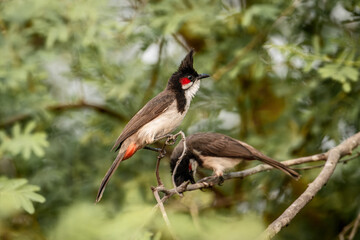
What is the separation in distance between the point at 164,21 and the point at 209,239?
10.7 ft

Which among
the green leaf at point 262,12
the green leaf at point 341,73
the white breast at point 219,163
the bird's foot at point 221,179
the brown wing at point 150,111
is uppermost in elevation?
the brown wing at point 150,111

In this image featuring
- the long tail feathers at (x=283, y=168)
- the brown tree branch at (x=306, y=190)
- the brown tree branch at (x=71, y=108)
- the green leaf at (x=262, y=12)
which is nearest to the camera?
the brown tree branch at (x=306, y=190)

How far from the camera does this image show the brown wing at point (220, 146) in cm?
297

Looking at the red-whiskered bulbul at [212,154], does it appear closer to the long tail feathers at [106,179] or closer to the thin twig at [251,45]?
the long tail feathers at [106,179]

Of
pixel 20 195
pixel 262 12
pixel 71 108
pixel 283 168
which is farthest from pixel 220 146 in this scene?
pixel 71 108

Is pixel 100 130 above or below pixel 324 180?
below

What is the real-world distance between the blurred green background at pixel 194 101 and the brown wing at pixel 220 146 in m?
0.69

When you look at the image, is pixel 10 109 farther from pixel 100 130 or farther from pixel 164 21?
pixel 164 21

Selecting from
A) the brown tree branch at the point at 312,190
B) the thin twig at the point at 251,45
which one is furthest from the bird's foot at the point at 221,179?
the thin twig at the point at 251,45

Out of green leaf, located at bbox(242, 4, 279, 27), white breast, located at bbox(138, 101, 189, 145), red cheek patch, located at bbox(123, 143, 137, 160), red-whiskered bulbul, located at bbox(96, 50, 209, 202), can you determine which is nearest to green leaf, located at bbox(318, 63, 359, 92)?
green leaf, located at bbox(242, 4, 279, 27)

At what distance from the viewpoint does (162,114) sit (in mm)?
2359

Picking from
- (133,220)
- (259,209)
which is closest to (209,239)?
(133,220)

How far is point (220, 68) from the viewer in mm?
4547

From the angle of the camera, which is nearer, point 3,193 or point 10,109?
point 3,193
